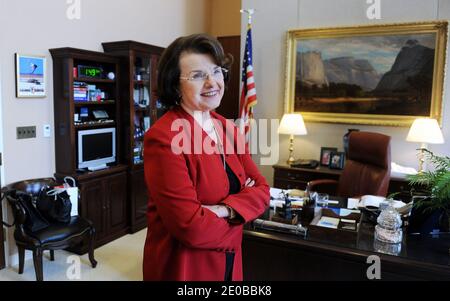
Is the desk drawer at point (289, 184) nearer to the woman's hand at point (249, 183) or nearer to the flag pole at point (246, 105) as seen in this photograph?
the flag pole at point (246, 105)

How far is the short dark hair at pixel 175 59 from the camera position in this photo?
1.16 meters

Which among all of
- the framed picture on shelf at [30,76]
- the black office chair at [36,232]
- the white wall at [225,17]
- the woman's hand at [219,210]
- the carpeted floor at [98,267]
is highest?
the white wall at [225,17]

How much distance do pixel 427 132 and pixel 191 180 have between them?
3250mm

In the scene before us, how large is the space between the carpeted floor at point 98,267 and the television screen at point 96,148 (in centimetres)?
85

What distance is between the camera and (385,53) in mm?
4070

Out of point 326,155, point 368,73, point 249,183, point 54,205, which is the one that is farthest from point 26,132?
point 368,73

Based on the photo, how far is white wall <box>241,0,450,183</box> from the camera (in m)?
3.91

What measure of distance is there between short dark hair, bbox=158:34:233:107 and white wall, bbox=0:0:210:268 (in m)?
2.52

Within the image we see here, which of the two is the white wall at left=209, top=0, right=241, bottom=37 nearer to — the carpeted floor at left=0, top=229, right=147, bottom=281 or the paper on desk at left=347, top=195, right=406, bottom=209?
the carpeted floor at left=0, top=229, right=147, bottom=281

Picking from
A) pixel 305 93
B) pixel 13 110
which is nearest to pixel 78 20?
pixel 13 110

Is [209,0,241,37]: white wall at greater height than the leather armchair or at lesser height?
greater

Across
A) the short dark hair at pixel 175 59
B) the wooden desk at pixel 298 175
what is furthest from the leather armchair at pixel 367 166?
the short dark hair at pixel 175 59

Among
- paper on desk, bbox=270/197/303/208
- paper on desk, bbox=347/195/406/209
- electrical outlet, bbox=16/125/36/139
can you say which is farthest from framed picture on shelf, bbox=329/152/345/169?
electrical outlet, bbox=16/125/36/139
